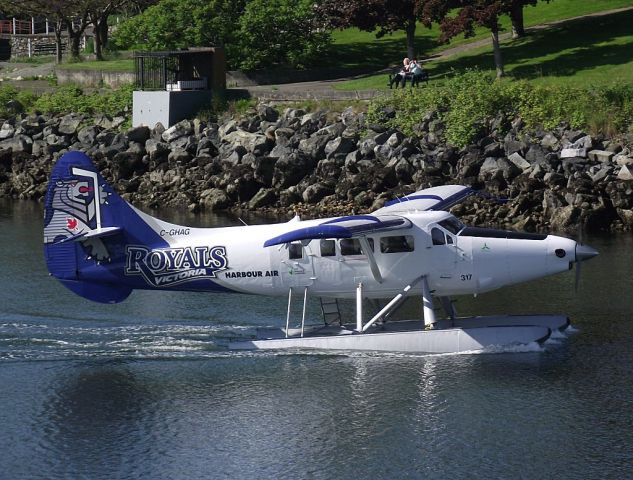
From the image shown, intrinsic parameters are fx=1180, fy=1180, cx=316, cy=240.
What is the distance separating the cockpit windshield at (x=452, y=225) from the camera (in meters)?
23.6

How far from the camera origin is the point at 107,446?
1917cm

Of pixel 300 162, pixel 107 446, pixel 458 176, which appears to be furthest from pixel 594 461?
pixel 300 162

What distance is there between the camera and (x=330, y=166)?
43.8 metres

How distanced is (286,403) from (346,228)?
350 cm

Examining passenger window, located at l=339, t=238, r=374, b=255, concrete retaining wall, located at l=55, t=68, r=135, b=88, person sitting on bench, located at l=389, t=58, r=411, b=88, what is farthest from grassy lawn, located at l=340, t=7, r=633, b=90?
passenger window, located at l=339, t=238, r=374, b=255

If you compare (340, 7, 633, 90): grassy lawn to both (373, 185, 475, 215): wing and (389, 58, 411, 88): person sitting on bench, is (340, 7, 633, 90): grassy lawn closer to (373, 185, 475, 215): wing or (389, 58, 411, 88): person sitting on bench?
(389, 58, 411, 88): person sitting on bench

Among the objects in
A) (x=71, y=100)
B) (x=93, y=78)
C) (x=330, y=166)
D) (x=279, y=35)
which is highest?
(x=279, y=35)

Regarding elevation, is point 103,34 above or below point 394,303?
above

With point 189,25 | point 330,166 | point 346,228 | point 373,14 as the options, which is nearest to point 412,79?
point 373,14

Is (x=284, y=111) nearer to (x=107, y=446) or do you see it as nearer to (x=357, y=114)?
(x=357, y=114)

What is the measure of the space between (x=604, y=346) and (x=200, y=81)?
32986 mm

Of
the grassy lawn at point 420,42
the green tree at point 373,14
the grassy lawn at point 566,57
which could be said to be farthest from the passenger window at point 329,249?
the grassy lawn at point 420,42

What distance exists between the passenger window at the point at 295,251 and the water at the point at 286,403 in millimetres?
2029

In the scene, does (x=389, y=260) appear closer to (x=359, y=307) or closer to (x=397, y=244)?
(x=397, y=244)
